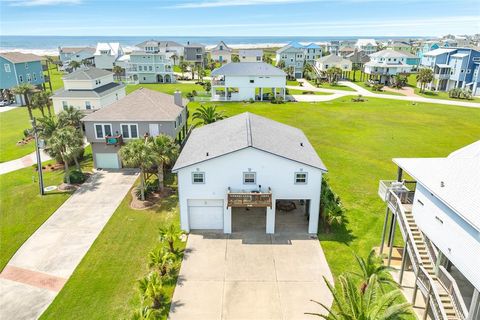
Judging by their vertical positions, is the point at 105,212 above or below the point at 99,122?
below

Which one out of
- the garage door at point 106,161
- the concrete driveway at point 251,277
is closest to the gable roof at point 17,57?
the garage door at point 106,161

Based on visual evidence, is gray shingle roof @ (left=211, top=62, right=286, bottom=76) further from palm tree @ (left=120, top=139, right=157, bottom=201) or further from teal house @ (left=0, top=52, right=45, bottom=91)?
palm tree @ (left=120, top=139, right=157, bottom=201)

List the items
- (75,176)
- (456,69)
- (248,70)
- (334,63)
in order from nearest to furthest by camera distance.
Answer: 1. (75,176)
2. (248,70)
3. (456,69)
4. (334,63)

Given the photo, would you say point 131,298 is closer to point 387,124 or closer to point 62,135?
point 62,135

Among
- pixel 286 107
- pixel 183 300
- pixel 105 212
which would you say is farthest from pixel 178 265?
pixel 286 107

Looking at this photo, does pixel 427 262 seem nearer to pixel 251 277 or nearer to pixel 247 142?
pixel 251 277

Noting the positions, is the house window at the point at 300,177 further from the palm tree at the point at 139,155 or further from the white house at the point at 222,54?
the white house at the point at 222,54

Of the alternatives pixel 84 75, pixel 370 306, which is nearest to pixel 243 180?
pixel 370 306
